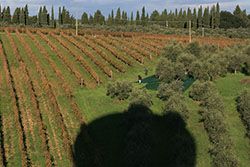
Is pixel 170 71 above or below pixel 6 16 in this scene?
below

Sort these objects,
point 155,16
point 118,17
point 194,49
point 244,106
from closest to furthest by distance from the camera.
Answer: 1. point 244,106
2. point 194,49
3. point 118,17
4. point 155,16

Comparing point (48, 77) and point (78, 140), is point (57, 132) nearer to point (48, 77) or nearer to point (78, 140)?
point (78, 140)

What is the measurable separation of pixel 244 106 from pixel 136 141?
34.5ft

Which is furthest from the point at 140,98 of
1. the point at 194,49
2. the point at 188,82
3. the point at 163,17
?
the point at 163,17

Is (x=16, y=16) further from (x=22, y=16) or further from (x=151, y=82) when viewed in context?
(x=151, y=82)

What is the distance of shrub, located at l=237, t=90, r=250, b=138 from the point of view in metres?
30.6

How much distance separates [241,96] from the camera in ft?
109

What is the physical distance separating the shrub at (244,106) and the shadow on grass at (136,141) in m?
4.90

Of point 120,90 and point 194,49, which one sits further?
point 194,49

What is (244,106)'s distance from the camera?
31.9 meters

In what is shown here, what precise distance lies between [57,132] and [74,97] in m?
7.35

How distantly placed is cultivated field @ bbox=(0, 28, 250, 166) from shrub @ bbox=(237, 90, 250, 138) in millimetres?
551

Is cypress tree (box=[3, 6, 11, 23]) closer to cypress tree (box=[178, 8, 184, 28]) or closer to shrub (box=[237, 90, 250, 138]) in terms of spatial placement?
cypress tree (box=[178, 8, 184, 28])

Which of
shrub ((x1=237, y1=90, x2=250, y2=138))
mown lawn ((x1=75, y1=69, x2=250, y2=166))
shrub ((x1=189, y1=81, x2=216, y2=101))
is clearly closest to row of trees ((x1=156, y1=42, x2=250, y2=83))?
mown lawn ((x1=75, y1=69, x2=250, y2=166))
